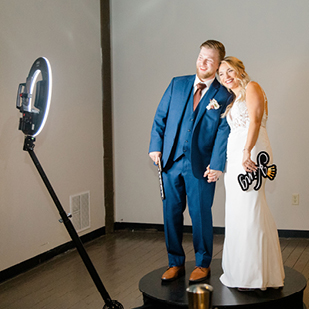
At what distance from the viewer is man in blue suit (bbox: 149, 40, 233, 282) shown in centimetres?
258

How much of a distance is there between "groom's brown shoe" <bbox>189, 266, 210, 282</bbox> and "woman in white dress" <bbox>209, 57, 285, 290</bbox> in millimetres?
151

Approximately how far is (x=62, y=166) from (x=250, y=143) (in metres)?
2.04

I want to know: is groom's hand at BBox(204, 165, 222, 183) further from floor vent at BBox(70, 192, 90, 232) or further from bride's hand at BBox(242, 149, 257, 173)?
floor vent at BBox(70, 192, 90, 232)

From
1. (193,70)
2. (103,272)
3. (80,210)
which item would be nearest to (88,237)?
(80,210)

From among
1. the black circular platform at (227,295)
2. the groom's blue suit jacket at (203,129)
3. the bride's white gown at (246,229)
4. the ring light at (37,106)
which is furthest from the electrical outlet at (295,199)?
the ring light at (37,106)

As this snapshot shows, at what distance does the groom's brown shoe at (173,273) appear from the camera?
8.71ft

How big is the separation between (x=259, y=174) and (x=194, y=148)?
0.43 m

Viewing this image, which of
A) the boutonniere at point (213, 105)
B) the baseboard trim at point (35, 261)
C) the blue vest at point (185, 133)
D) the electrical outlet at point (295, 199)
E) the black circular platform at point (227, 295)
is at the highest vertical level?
the boutonniere at point (213, 105)

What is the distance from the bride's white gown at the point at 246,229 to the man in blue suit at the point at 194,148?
0.11m

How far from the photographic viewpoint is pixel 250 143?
7.91 feet

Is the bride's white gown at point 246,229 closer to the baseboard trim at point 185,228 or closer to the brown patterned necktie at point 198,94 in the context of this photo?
the brown patterned necktie at point 198,94

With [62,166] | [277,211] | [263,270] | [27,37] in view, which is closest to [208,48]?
[263,270]

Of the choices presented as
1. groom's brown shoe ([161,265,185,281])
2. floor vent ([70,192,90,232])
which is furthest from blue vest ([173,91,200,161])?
floor vent ([70,192,90,232])

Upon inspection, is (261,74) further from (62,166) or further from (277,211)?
(62,166)
